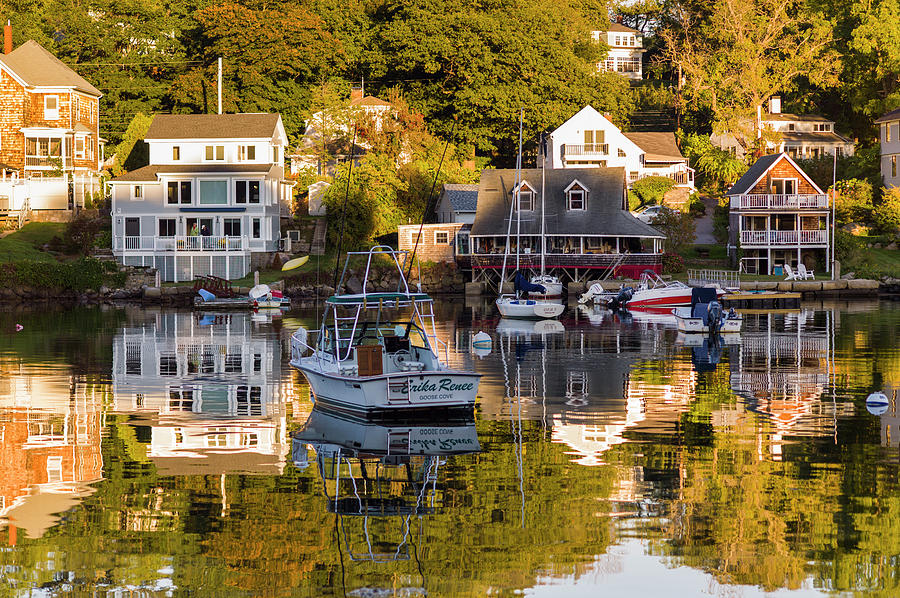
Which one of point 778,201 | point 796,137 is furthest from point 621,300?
point 796,137

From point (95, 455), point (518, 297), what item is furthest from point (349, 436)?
point (518, 297)

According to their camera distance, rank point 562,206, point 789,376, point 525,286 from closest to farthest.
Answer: point 789,376 < point 525,286 < point 562,206

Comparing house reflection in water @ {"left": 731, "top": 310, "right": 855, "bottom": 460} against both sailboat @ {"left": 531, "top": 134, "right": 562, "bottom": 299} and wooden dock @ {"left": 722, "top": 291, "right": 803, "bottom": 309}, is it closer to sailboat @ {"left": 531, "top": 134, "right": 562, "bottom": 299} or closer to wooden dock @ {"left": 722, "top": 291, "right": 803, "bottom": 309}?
wooden dock @ {"left": 722, "top": 291, "right": 803, "bottom": 309}

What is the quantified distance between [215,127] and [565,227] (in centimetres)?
2604

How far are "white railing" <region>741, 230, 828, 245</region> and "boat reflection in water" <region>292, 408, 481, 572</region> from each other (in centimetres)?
6097

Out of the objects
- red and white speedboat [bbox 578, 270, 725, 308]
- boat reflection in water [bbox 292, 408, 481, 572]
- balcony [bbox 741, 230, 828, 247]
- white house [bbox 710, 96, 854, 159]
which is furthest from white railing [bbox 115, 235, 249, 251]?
boat reflection in water [bbox 292, 408, 481, 572]

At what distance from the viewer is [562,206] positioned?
86.2 metres

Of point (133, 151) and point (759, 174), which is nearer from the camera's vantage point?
point (759, 174)

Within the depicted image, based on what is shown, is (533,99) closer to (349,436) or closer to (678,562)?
(349,436)

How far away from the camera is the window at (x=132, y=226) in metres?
83.4

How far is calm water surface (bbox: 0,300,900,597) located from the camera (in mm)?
15914

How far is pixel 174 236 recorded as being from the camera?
82.4 meters

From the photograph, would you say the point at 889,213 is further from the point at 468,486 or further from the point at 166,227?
the point at 468,486

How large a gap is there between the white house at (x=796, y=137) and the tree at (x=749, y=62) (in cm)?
149
